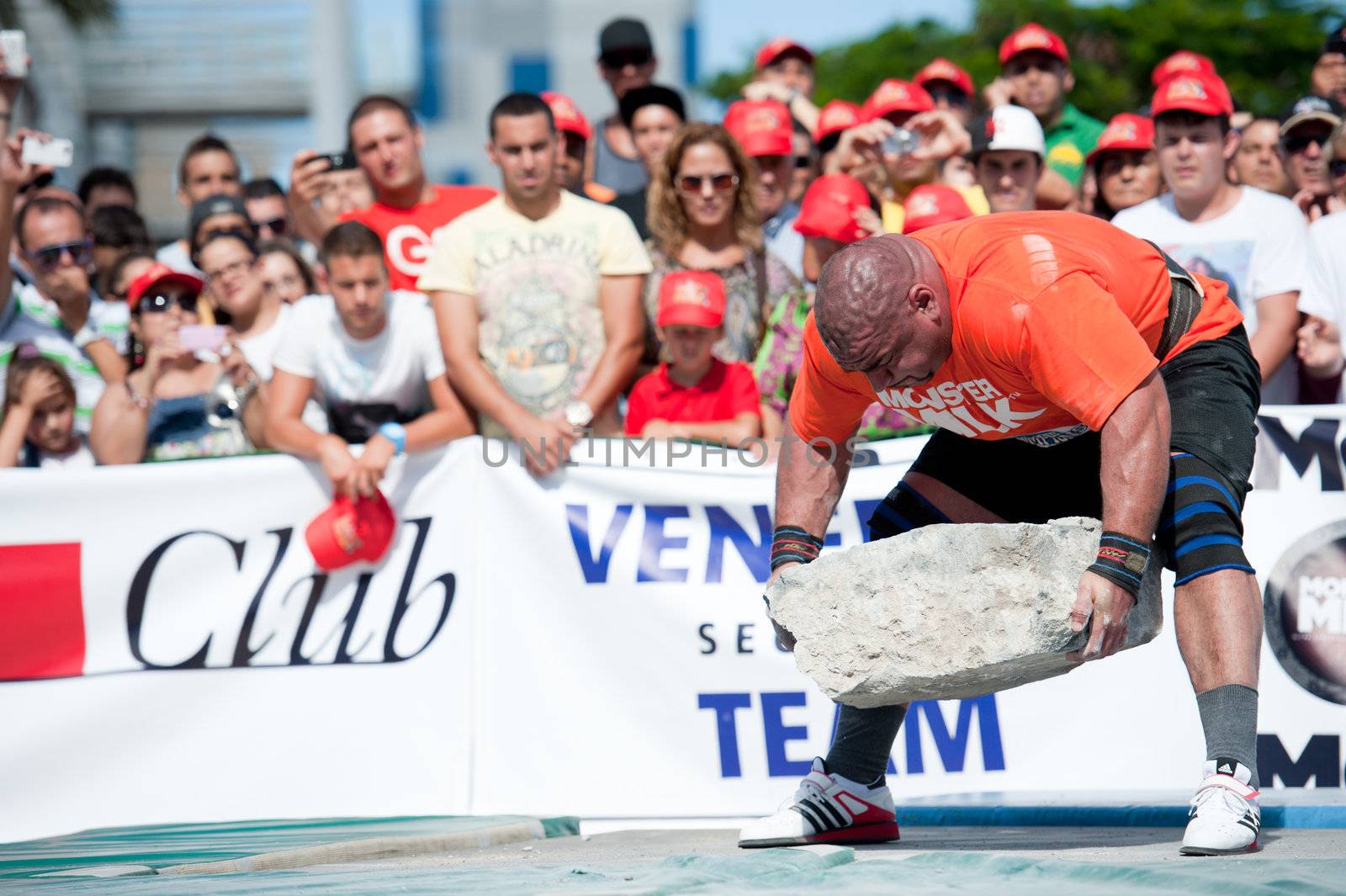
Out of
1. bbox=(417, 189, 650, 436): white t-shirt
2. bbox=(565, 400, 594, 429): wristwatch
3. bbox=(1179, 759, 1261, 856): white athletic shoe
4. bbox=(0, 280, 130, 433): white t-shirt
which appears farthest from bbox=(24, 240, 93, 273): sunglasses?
bbox=(1179, 759, 1261, 856): white athletic shoe

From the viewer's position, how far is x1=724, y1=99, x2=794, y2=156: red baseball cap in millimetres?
7020

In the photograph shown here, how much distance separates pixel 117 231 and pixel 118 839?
13.8 feet

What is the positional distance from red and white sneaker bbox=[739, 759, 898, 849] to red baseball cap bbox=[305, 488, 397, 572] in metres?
2.11

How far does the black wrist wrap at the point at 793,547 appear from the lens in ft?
13.7

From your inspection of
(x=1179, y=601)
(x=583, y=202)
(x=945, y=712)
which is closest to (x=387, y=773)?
(x=945, y=712)

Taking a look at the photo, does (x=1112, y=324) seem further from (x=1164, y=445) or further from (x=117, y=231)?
(x=117, y=231)

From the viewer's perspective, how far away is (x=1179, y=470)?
384cm

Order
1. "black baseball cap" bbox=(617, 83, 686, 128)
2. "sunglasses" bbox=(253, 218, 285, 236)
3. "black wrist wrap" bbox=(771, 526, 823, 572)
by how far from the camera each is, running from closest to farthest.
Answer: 1. "black wrist wrap" bbox=(771, 526, 823, 572)
2. "black baseball cap" bbox=(617, 83, 686, 128)
3. "sunglasses" bbox=(253, 218, 285, 236)

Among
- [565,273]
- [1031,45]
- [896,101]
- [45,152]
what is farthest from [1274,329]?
[45,152]

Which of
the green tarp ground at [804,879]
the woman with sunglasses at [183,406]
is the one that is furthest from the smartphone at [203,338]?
the green tarp ground at [804,879]

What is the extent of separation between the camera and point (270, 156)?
77.3ft

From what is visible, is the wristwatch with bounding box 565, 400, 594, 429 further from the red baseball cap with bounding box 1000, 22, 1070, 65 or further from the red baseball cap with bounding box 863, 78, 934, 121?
the red baseball cap with bounding box 1000, 22, 1070, 65

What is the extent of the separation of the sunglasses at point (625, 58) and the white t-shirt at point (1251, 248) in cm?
277

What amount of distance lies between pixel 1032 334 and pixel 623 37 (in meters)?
5.13
